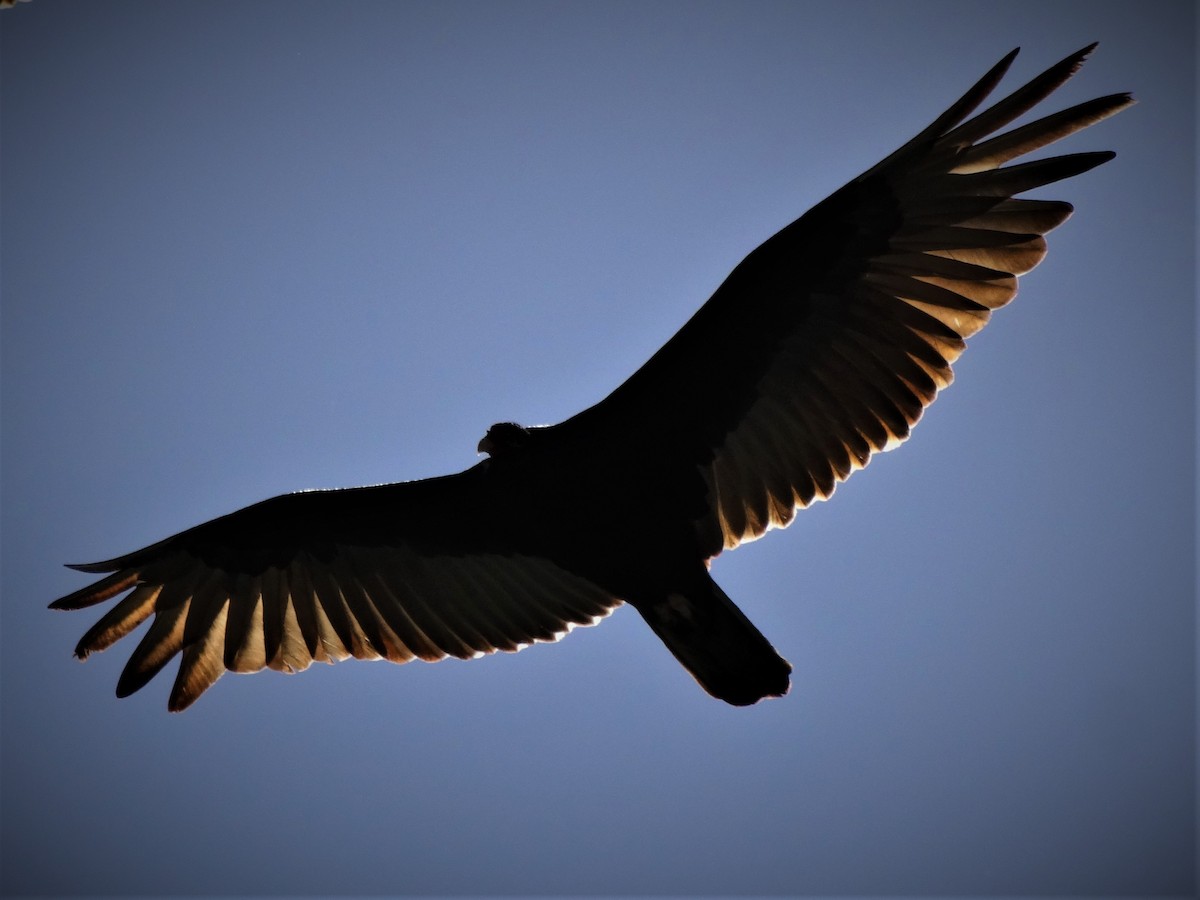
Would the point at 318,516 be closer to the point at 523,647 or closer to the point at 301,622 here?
the point at 301,622

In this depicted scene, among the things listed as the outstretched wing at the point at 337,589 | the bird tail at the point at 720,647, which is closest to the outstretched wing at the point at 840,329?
the bird tail at the point at 720,647

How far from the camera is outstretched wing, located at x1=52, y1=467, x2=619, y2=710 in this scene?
612 cm

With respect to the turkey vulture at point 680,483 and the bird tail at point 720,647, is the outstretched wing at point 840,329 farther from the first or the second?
the bird tail at point 720,647

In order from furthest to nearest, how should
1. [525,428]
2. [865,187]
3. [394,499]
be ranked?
1. [394,499]
2. [525,428]
3. [865,187]

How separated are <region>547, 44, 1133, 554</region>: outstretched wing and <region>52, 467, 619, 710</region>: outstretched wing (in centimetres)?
96

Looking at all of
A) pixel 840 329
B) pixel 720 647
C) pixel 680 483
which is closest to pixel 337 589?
pixel 680 483

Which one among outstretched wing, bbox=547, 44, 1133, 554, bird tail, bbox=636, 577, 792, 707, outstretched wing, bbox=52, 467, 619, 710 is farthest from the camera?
outstretched wing, bbox=52, 467, 619, 710

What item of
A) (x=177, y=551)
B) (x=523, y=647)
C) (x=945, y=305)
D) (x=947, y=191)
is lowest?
(x=523, y=647)

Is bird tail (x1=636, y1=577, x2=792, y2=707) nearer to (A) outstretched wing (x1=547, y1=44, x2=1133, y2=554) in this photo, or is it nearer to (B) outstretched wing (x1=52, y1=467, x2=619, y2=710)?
(A) outstretched wing (x1=547, y1=44, x2=1133, y2=554)

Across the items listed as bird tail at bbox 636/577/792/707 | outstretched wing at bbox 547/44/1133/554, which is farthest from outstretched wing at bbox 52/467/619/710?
outstretched wing at bbox 547/44/1133/554

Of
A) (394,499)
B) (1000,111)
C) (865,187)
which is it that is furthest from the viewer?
(394,499)

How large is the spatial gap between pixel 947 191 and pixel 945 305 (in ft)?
1.71

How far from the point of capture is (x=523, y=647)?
20.8ft

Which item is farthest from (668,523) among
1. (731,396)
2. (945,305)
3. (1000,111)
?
(1000,111)
